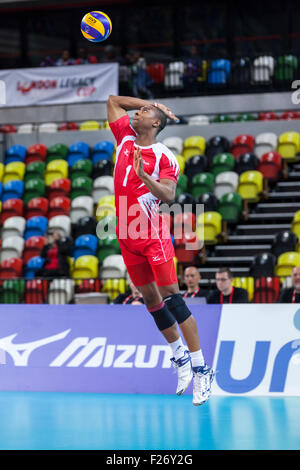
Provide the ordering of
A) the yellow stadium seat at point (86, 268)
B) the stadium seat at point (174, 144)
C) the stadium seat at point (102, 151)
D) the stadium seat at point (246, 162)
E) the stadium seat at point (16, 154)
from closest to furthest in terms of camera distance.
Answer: the yellow stadium seat at point (86, 268), the stadium seat at point (246, 162), the stadium seat at point (174, 144), the stadium seat at point (102, 151), the stadium seat at point (16, 154)

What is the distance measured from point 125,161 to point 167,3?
18.5 meters

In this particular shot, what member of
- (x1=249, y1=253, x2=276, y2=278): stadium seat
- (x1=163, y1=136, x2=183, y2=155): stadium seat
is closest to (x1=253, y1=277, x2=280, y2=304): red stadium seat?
(x1=249, y1=253, x2=276, y2=278): stadium seat

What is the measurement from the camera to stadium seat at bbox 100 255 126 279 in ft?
46.3

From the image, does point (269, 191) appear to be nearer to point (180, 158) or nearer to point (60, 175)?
point (180, 158)

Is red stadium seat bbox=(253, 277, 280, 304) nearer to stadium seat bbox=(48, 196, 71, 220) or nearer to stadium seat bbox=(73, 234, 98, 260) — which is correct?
stadium seat bbox=(73, 234, 98, 260)

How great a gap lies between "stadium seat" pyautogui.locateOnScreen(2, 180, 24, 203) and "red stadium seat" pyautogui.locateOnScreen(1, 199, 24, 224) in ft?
1.83

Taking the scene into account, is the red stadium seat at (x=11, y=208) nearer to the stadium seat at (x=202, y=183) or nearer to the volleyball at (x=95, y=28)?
the stadium seat at (x=202, y=183)

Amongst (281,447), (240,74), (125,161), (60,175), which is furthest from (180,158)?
(281,447)

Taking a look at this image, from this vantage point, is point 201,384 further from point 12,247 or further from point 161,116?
point 12,247

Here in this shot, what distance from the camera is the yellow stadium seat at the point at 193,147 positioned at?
17.4m

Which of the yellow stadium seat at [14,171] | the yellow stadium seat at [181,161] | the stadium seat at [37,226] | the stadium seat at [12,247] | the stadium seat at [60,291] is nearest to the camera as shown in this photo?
the stadium seat at [60,291]

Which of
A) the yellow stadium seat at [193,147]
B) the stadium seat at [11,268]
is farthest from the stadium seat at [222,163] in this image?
the stadium seat at [11,268]

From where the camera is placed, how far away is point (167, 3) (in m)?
23.7

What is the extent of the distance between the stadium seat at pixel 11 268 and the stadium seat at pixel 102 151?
4044 mm
